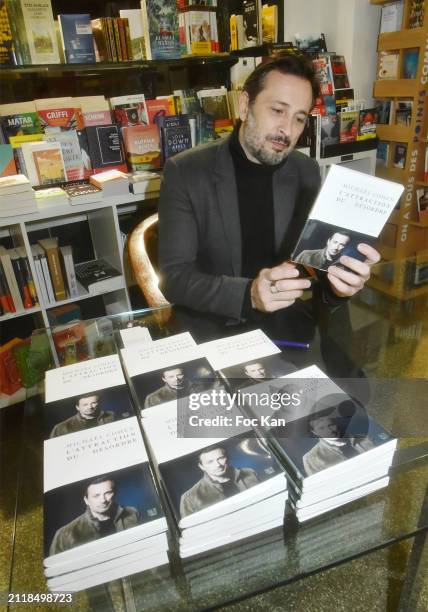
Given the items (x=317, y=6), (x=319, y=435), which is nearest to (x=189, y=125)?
(x=317, y=6)

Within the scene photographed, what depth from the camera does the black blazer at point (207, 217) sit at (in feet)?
4.61

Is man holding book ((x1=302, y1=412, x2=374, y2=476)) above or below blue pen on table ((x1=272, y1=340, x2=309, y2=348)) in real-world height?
above

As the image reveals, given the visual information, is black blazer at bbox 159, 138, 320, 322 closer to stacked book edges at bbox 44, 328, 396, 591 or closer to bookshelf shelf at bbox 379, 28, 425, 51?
stacked book edges at bbox 44, 328, 396, 591

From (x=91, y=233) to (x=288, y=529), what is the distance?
213cm

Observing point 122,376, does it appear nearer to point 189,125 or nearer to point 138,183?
point 138,183

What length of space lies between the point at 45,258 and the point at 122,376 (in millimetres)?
1334

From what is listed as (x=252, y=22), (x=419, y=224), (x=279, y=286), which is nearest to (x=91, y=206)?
(x=279, y=286)

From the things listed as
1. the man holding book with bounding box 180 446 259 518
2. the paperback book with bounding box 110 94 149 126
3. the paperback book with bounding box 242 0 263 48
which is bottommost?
the man holding book with bounding box 180 446 259 518

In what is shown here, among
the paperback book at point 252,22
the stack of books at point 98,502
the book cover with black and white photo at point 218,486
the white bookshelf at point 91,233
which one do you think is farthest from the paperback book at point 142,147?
the book cover with black and white photo at point 218,486

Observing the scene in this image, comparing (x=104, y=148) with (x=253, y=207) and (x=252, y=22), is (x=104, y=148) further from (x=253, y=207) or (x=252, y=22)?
(x=252, y=22)

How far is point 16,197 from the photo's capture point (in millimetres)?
1768

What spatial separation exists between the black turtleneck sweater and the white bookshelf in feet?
2.16

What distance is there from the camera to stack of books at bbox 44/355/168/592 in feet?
1.92

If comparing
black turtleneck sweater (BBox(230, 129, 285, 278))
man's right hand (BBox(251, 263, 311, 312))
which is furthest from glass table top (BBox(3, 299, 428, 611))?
black turtleneck sweater (BBox(230, 129, 285, 278))
